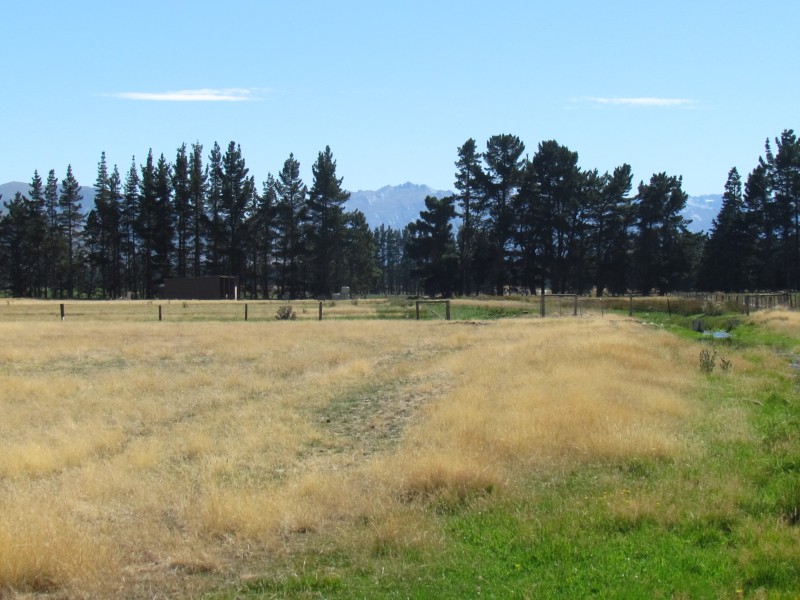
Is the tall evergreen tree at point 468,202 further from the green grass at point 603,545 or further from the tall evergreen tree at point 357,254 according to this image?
the green grass at point 603,545

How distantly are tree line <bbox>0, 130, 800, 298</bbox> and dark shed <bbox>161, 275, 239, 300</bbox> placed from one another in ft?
43.2

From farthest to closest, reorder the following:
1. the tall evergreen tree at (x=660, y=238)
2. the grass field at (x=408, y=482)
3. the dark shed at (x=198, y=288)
A: 1. the tall evergreen tree at (x=660, y=238)
2. the dark shed at (x=198, y=288)
3. the grass field at (x=408, y=482)

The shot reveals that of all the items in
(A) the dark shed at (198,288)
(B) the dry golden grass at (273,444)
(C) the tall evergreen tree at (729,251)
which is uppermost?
(C) the tall evergreen tree at (729,251)

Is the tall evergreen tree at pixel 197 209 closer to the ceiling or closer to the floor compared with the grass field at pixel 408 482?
closer to the ceiling

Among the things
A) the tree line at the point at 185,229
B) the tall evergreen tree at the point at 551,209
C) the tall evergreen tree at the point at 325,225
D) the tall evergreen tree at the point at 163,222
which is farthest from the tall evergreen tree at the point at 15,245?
the tall evergreen tree at the point at 551,209

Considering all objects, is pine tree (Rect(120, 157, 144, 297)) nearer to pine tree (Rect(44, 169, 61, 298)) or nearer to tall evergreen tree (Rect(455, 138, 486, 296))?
pine tree (Rect(44, 169, 61, 298))

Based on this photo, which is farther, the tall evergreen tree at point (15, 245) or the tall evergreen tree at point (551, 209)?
the tall evergreen tree at point (15, 245)

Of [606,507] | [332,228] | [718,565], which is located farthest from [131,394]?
[332,228]

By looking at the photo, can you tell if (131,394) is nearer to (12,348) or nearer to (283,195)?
(12,348)

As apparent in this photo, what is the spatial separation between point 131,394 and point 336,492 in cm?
1011

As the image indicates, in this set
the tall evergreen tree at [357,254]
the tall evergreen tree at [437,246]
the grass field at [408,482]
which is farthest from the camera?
the tall evergreen tree at [357,254]

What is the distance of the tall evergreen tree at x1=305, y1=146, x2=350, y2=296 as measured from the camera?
90375 millimetres

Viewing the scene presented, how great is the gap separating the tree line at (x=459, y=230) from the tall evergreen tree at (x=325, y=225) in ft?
0.56

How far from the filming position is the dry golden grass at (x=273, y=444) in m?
7.09
